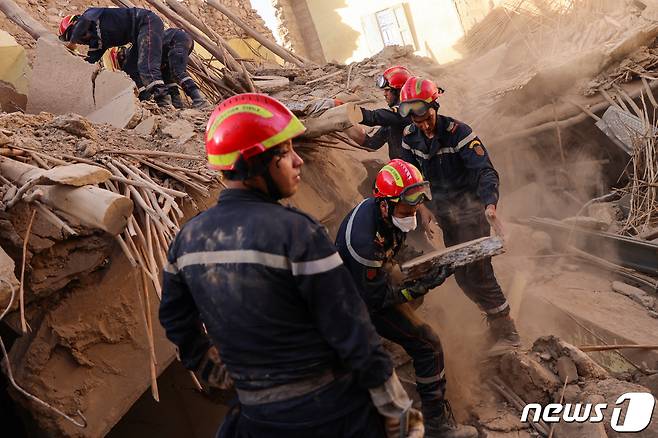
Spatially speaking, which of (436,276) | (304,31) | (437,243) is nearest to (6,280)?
(436,276)

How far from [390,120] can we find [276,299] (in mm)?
3830

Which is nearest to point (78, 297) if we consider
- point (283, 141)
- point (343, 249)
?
point (343, 249)

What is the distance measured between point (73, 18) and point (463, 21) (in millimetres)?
10792

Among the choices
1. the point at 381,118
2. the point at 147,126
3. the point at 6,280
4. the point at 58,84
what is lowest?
the point at 381,118

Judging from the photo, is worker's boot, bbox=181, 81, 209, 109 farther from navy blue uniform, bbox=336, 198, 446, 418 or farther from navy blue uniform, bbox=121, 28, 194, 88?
navy blue uniform, bbox=336, 198, 446, 418

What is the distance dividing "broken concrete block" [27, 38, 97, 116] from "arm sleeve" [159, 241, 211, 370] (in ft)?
12.1

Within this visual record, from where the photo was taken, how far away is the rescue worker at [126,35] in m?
5.70

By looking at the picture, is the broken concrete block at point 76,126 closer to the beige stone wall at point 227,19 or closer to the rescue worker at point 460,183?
the rescue worker at point 460,183

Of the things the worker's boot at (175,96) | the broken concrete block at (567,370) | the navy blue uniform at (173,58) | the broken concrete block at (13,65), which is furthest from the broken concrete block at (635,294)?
the broken concrete block at (13,65)

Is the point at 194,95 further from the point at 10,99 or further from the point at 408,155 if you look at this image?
the point at 408,155

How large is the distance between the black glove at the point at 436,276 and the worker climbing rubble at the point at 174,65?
3658 mm

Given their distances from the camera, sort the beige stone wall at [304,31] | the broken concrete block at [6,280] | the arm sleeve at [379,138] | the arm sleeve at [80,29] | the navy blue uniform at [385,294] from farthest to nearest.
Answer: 1. the beige stone wall at [304,31]
2. the arm sleeve at [80,29]
3. the arm sleeve at [379,138]
4. the navy blue uniform at [385,294]
5. the broken concrete block at [6,280]

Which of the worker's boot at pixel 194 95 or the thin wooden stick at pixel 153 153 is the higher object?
the worker's boot at pixel 194 95

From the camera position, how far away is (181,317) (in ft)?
6.68
